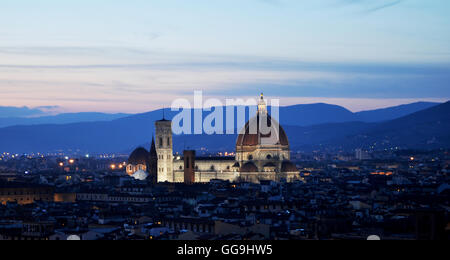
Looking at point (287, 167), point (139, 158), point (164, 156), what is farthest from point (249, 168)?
point (139, 158)

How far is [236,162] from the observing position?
13800 cm

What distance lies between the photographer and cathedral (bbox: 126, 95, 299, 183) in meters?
134

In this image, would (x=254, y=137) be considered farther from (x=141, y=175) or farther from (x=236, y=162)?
(x=141, y=175)

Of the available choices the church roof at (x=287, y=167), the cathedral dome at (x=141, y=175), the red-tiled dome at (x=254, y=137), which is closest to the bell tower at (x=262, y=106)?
the red-tiled dome at (x=254, y=137)

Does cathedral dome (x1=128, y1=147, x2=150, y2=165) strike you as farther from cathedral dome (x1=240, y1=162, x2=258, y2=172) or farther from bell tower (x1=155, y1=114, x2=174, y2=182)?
cathedral dome (x1=240, y1=162, x2=258, y2=172)

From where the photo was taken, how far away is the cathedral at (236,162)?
440ft

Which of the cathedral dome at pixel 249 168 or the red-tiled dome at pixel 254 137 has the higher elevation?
the red-tiled dome at pixel 254 137

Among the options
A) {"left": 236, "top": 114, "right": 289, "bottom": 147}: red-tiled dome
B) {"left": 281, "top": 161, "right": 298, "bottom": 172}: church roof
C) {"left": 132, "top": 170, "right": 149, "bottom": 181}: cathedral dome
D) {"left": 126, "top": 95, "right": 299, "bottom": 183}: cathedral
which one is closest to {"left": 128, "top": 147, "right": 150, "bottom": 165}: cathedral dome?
{"left": 126, "top": 95, "right": 299, "bottom": 183}: cathedral

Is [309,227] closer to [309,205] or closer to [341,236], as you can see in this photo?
[341,236]

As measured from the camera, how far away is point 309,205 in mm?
77938

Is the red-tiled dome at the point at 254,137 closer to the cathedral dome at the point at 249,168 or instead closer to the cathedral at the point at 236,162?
the cathedral at the point at 236,162

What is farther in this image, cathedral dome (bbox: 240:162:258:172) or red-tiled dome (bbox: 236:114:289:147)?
red-tiled dome (bbox: 236:114:289:147)

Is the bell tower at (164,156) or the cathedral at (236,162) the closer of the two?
the cathedral at (236,162)
